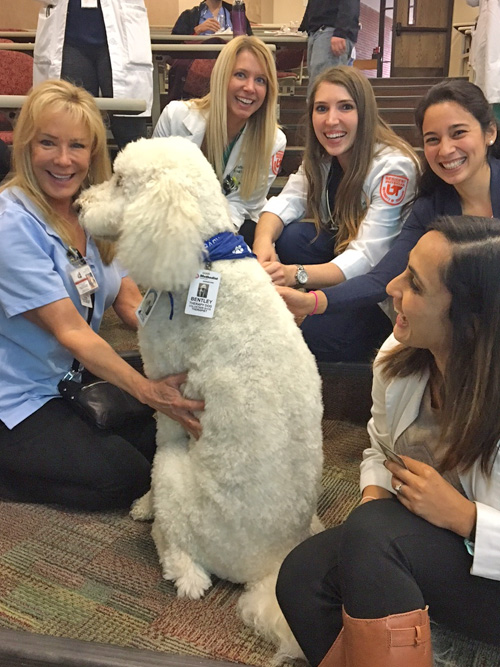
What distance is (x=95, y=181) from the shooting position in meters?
1.66

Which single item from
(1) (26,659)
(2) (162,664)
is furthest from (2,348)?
(2) (162,664)

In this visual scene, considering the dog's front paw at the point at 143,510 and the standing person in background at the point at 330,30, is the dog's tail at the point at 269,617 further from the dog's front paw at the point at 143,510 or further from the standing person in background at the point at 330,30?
the standing person in background at the point at 330,30

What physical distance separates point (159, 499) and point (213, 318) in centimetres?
41

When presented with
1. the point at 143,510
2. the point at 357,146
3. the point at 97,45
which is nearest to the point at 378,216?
the point at 357,146

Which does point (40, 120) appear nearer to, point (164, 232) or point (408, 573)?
point (164, 232)

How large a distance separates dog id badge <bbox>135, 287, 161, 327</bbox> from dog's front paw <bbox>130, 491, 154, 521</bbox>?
1.72ft

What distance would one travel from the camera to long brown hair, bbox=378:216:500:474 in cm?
91

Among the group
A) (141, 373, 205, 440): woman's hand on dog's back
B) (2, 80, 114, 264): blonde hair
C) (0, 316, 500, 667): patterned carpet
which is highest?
(2, 80, 114, 264): blonde hair

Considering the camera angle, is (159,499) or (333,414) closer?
(159,499)

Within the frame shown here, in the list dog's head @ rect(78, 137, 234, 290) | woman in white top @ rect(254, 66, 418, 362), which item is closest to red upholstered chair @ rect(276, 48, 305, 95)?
woman in white top @ rect(254, 66, 418, 362)

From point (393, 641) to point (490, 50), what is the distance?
3065mm

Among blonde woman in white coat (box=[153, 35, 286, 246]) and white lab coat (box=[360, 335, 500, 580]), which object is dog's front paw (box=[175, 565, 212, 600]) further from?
blonde woman in white coat (box=[153, 35, 286, 246])

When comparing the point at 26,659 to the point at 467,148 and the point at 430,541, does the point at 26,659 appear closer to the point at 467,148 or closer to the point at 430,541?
the point at 430,541

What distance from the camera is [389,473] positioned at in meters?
1.18
